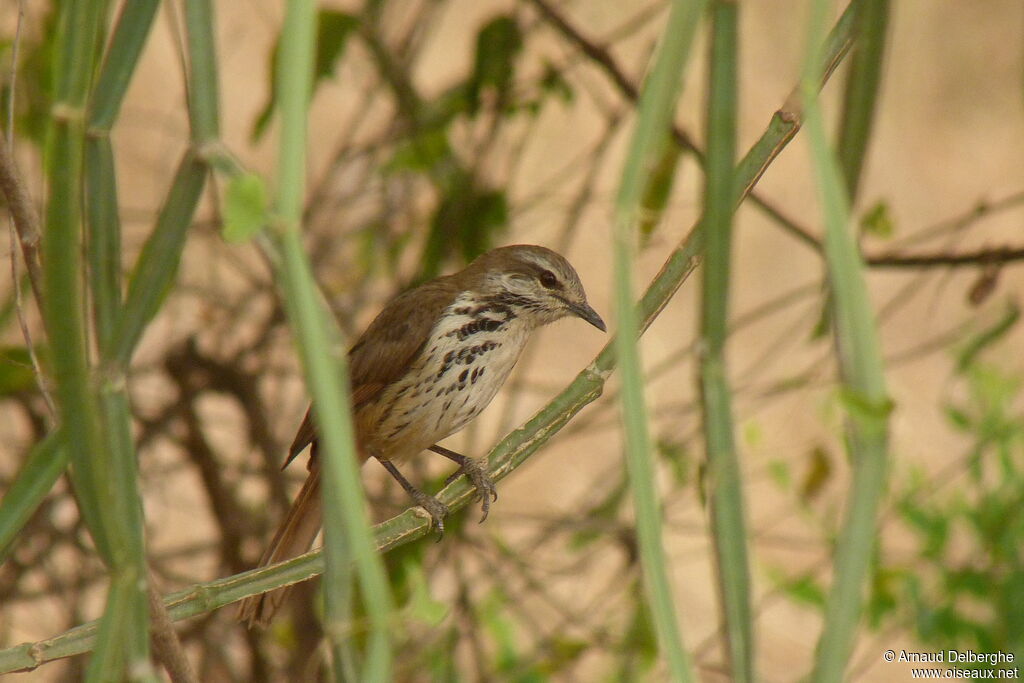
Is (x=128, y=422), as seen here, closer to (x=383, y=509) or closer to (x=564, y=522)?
(x=564, y=522)

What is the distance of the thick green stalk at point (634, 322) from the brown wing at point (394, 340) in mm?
2259

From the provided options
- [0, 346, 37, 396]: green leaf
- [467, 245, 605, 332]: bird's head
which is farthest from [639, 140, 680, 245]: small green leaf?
[0, 346, 37, 396]: green leaf

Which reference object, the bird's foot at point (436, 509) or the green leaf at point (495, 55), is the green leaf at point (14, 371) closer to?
the bird's foot at point (436, 509)

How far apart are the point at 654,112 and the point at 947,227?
9.13ft

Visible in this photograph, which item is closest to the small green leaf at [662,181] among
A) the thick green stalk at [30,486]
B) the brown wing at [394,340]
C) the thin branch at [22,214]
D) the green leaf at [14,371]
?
the brown wing at [394,340]

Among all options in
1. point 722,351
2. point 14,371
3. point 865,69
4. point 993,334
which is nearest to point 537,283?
point 993,334

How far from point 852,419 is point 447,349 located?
2.37 meters

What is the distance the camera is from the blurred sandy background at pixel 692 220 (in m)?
6.85

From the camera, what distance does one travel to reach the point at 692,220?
6379 millimetres

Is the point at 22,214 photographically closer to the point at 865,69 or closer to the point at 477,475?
the point at 865,69

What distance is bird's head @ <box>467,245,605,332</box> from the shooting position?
3893 millimetres

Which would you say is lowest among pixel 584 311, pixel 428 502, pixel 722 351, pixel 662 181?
pixel 722 351

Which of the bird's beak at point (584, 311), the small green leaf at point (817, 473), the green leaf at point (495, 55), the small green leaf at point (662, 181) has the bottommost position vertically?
the small green leaf at point (817, 473)

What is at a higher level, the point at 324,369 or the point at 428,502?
the point at 428,502
